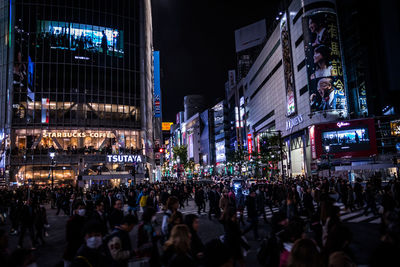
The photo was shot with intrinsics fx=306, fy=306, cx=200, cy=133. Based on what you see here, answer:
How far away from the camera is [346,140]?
51.3m

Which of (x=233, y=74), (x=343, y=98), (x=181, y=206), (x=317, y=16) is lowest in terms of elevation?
(x=181, y=206)

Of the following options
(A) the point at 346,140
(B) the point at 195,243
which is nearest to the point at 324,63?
(A) the point at 346,140

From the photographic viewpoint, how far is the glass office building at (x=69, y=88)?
53438 mm

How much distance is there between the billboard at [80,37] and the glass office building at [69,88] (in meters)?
0.17

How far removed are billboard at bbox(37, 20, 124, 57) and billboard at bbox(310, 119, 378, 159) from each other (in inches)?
1632

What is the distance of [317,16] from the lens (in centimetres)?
5381

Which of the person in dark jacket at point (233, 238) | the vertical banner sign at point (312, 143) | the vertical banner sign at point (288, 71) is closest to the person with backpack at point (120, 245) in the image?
the person in dark jacket at point (233, 238)

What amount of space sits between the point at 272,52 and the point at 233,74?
5511 cm

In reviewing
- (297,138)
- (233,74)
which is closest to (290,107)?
(297,138)

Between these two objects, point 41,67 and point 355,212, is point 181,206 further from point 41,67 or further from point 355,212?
point 41,67

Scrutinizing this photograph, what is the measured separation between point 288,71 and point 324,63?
37.0 ft

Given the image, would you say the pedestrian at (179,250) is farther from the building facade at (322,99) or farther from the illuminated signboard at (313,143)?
the illuminated signboard at (313,143)

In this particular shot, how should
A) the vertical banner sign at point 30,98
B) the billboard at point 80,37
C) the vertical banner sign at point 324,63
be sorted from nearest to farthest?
the vertical banner sign at point 324,63
the vertical banner sign at point 30,98
the billboard at point 80,37

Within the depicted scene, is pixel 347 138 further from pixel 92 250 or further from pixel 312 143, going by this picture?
pixel 92 250
